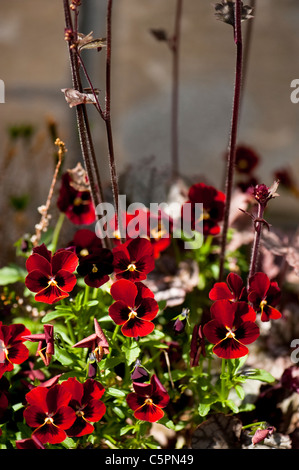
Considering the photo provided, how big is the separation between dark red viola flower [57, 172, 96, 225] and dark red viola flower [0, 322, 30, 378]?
0.79 feet

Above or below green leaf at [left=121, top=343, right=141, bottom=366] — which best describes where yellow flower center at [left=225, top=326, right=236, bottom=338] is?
above

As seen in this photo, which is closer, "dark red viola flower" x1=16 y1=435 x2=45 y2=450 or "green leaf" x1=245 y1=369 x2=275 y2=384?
"dark red viola flower" x1=16 y1=435 x2=45 y2=450


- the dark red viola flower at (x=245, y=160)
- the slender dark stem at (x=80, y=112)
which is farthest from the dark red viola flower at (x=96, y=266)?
the dark red viola flower at (x=245, y=160)

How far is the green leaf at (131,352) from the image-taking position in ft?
2.72

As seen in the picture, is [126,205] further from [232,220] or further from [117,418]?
[117,418]

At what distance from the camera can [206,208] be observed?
104cm

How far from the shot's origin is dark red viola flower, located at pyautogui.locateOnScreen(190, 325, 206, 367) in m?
0.84

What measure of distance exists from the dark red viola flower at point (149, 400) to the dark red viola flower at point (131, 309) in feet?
0.23

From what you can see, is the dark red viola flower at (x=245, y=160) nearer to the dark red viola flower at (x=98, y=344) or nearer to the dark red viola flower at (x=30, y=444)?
the dark red viola flower at (x=98, y=344)

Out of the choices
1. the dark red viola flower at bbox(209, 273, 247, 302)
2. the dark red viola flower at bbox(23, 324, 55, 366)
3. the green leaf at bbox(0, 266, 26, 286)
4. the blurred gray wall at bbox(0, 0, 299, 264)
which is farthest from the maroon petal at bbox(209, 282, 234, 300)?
the blurred gray wall at bbox(0, 0, 299, 264)

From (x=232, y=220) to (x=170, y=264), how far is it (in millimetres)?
162

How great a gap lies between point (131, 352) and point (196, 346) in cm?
9

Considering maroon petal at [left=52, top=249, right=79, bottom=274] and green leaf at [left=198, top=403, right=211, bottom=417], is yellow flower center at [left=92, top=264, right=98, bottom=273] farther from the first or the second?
green leaf at [left=198, top=403, right=211, bottom=417]

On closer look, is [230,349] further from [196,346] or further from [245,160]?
[245,160]
